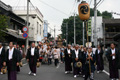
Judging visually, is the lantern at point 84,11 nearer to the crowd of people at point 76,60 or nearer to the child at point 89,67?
the crowd of people at point 76,60

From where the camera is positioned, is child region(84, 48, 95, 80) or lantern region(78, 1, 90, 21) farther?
lantern region(78, 1, 90, 21)

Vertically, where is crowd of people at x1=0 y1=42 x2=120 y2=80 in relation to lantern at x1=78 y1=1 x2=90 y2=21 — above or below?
below

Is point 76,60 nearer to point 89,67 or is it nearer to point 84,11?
point 89,67

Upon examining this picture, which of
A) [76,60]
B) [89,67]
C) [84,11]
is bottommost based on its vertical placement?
[89,67]

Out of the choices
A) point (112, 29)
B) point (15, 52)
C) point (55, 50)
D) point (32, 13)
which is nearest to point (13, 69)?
point (15, 52)

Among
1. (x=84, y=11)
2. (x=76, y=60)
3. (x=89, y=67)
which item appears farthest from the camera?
(x=76, y=60)

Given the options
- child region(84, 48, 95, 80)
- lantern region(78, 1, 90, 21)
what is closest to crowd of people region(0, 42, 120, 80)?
child region(84, 48, 95, 80)

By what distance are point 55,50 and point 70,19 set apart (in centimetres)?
4847

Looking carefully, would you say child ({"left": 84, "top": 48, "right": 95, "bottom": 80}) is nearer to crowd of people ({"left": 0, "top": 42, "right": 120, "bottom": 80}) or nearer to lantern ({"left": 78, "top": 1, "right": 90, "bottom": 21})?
crowd of people ({"left": 0, "top": 42, "right": 120, "bottom": 80})

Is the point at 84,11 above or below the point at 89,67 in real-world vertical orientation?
above

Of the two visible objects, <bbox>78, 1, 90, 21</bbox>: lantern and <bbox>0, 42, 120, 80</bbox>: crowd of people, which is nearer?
<bbox>0, 42, 120, 80</bbox>: crowd of people

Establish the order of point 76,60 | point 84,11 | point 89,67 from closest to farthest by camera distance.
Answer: point 89,67 < point 84,11 < point 76,60

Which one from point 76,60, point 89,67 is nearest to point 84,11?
point 76,60

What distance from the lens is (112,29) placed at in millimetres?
43531
